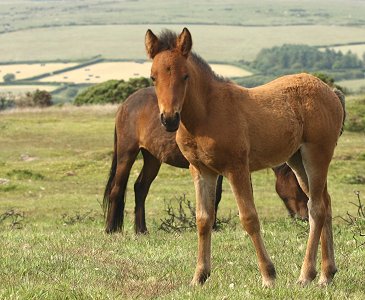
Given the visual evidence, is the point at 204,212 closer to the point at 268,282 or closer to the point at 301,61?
the point at 268,282

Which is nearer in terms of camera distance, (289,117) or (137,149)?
(289,117)

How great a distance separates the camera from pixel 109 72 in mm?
117250

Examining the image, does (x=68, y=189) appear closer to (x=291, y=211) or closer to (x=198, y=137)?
(x=291, y=211)

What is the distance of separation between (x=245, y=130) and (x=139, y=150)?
241 inches

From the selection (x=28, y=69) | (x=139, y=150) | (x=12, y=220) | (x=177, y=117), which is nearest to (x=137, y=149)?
(x=139, y=150)

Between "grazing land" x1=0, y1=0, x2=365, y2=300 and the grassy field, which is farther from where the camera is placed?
"grazing land" x1=0, y1=0, x2=365, y2=300

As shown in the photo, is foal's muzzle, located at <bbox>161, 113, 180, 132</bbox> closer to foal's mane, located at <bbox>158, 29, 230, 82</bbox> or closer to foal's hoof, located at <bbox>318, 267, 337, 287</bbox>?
foal's mane, located at <bbox>158, 29, 230, 82</bbox>

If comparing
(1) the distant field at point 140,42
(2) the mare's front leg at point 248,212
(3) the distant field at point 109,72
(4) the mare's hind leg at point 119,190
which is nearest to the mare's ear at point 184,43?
(2) the mare's front leg at point 248,212

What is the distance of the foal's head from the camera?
265 inches

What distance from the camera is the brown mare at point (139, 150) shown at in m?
12.8

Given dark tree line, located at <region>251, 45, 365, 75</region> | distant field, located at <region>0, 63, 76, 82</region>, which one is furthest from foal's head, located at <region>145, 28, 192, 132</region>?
dark tree line, located at <region>251, 45, 365, 75</region>

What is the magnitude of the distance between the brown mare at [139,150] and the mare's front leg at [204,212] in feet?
15.6

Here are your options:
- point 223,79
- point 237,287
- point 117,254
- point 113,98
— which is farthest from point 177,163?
point 113,98

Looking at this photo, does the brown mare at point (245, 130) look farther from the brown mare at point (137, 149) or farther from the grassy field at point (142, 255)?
the brown mare at point (137, 149)
